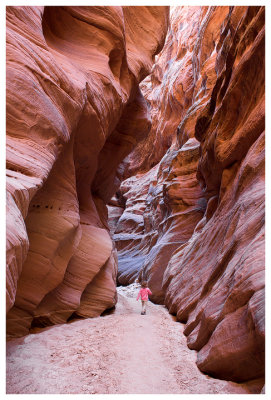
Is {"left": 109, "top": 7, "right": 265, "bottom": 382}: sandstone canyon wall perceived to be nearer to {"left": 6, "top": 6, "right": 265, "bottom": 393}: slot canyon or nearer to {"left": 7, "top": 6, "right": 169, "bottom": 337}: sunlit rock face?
{"left": 6, "top": 6, "right": 265, "bottom": 393}: slot canyon

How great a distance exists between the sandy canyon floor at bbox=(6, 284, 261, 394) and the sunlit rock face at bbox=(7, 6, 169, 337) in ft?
3.78

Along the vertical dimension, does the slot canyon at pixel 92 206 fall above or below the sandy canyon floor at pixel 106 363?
above

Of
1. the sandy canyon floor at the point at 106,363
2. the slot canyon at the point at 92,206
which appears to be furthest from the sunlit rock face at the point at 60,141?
the sandy canyon floor at the point at 106,363

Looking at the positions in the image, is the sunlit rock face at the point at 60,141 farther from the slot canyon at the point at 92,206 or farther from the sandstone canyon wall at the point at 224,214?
the sandstone canyon wall at the point at 224,214

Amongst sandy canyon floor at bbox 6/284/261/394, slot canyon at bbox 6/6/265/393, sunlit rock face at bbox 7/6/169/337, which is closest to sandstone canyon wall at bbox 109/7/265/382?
slot canyon at bbox 6/6/265/393

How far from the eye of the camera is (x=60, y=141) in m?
5.71

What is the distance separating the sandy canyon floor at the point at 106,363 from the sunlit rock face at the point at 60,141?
3.78 ft

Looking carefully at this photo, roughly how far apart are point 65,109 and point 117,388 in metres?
5.56

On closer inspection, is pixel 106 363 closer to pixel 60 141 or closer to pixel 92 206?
pixel 60 141

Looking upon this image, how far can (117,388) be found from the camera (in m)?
3.56

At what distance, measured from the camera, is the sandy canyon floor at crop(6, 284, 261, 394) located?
11.8 ft

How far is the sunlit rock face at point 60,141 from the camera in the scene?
179 inches

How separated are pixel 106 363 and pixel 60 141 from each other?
4453 mm
